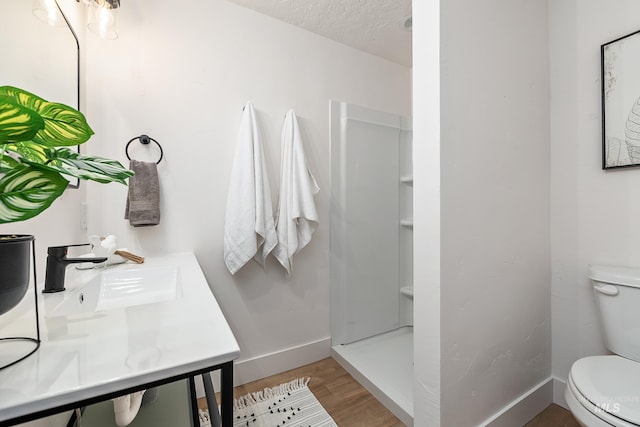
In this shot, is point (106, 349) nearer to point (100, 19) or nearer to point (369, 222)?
point (100, 19)

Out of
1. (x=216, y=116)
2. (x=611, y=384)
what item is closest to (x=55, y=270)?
(x=216, y=116)

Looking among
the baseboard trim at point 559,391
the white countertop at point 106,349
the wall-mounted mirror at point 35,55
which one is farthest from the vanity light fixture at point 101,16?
the baseboard trim at point 559,391

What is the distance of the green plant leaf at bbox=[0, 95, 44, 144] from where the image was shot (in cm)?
32

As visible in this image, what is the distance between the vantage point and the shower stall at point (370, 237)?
74.5 inches

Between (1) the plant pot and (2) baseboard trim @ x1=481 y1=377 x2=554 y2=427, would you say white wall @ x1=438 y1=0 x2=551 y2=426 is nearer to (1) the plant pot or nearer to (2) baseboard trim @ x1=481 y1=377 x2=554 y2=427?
(2) baseboard trim @ x1=481 y1=377 x2=554 y2=427

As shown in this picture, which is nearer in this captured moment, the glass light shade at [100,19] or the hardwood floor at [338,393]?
the glass light shade at [100,19]

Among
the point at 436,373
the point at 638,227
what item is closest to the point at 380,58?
the point at 638,227

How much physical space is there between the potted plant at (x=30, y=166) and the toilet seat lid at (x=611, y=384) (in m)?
1.38

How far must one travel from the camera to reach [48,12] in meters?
0.87

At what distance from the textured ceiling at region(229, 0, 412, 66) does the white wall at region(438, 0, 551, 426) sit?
68 cm

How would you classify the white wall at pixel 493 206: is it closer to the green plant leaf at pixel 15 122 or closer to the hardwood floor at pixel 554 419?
the hardwood floor at pixel 554 419

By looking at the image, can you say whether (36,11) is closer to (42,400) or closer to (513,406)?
(42,400)

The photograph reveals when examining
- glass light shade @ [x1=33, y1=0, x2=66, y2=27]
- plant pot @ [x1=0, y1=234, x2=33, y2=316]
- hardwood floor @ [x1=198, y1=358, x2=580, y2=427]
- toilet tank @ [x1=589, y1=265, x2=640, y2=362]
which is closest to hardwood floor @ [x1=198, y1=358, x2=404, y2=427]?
hardwood floor @ [x1=198, y1=358, x2=580, y2=427]

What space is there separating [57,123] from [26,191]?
5.9 inches
